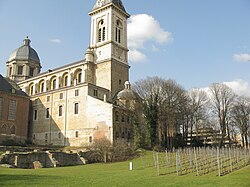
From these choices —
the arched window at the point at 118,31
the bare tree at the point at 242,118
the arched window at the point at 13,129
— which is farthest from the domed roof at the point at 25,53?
the bare tree at the point at 242,118

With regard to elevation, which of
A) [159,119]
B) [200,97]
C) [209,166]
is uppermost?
[200,97]

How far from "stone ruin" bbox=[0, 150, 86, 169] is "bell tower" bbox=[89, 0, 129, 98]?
19.9 metres

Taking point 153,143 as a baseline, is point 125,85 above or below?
above

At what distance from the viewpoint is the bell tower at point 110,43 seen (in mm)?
53531

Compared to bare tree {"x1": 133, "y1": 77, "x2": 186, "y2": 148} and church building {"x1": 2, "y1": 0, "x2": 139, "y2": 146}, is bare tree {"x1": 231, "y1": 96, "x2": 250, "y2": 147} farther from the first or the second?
church building {"x1": 2, "y1": 0, "x2": 139, "y2": 146}

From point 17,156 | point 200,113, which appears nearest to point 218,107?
point 200,113

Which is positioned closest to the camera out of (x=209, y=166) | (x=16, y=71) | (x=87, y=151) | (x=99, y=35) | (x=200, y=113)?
(x=209, y=166)

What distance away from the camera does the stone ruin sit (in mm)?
28612

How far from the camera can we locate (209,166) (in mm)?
24531

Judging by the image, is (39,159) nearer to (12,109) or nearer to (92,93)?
(92,93)

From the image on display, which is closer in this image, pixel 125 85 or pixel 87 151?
pixel 87 151

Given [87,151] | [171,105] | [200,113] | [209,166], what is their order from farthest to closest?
1. [200,113]
2. [171,105]
3. [87,151]
4. [209,166]

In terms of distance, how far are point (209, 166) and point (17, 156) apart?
18.8 metres

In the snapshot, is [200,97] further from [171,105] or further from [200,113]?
[171,105]
